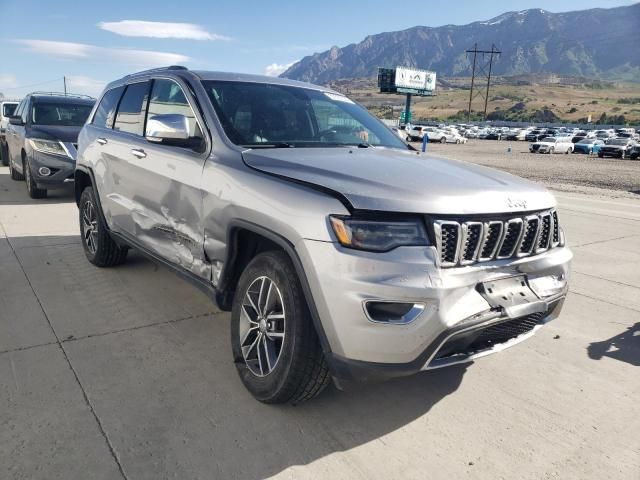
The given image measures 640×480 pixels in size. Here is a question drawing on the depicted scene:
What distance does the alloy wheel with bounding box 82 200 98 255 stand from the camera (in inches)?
209

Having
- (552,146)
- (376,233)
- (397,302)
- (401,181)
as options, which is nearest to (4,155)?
(401,181)

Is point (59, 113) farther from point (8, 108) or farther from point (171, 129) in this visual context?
point (8, 108)

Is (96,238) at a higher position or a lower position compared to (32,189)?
higher

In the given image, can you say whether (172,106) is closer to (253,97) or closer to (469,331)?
(253,97)

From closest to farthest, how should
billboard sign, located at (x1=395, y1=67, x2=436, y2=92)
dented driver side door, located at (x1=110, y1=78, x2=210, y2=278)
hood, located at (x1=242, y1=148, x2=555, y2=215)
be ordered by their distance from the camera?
hood, located at (x1=242, y1=148, x2=555, y2=215)
dented driver side door, located at (x1=110, y1=78, x2=210, y2=278)
billboard sign, located at (x1=395, y1=67, x2=436, y2=92)

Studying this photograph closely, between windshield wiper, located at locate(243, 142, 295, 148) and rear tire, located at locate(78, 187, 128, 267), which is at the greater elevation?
windshield wiper, located at locate(243, 142, 295, 148)

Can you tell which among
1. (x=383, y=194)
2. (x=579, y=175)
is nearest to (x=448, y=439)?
(x=383, y=194)

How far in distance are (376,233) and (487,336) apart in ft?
2.67

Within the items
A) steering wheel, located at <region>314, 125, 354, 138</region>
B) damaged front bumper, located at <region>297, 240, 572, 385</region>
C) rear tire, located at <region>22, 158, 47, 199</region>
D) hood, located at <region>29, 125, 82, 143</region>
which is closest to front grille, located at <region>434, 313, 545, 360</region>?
damaged front bumper, located at <region>297, 240, 572, 385</region>

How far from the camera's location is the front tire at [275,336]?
8.71ft

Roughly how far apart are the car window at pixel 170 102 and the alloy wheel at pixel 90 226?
5.15 feet

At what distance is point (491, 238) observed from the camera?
8.83ft

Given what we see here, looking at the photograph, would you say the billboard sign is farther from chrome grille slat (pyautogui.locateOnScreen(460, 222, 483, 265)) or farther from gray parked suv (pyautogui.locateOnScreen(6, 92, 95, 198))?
chrome grille slat (pyautogui.locateOnScreen(460, 222, 483, 265))

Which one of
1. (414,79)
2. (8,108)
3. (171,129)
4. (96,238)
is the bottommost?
(96,238)
